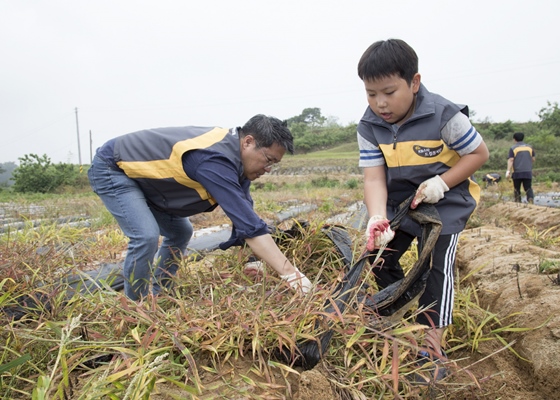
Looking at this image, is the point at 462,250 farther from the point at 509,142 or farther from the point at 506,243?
the point at 509,142

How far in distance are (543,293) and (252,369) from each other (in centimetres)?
156

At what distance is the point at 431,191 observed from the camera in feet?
6.00

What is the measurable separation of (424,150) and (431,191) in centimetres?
23

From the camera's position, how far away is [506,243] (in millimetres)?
3150

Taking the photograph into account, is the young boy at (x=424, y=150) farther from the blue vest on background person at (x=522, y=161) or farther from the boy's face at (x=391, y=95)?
the blue vest on background person at (x=522, y=161)

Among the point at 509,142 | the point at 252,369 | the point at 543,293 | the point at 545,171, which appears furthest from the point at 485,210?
the point at 509,142

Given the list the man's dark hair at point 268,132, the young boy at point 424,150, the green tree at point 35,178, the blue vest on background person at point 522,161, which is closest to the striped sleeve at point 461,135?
the young boy at point 424,150

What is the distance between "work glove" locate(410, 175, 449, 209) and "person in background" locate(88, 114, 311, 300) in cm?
66

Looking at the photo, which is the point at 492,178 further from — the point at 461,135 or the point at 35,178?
the point at 35,178

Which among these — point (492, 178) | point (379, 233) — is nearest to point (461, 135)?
point (379, 233)

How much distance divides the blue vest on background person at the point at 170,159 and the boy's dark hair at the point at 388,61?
810 millimetres

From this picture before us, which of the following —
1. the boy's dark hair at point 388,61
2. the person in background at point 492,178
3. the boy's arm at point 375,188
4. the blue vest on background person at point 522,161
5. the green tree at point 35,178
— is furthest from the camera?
the green tree at point 35,178

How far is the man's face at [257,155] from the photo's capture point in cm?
214

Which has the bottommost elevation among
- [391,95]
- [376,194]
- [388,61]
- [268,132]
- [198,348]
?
[198,348]
